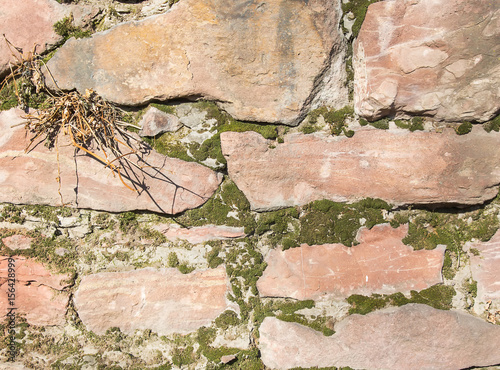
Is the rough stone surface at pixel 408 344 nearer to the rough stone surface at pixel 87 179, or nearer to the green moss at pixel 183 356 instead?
the green moss at pixel 183 356

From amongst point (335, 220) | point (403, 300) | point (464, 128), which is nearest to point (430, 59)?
point (464, 128)

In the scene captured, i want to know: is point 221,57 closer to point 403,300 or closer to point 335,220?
point 335,220

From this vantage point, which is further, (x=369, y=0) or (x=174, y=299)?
(x=174, y=299)

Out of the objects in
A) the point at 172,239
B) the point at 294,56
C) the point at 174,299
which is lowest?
the point at 174,299

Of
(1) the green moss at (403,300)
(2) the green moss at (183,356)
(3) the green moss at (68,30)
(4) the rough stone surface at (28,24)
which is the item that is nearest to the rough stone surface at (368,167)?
(1) the green moss at (403,300)

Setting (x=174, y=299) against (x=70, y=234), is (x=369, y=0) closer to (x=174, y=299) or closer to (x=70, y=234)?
(x=174, y=299)

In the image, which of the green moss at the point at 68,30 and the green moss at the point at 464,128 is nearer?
the green moss at the point at 464,128

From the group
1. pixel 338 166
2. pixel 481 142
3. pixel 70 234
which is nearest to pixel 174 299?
pixel 70 234

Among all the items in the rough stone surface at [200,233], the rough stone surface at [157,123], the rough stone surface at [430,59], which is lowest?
the rough stone surface at [200,233]
